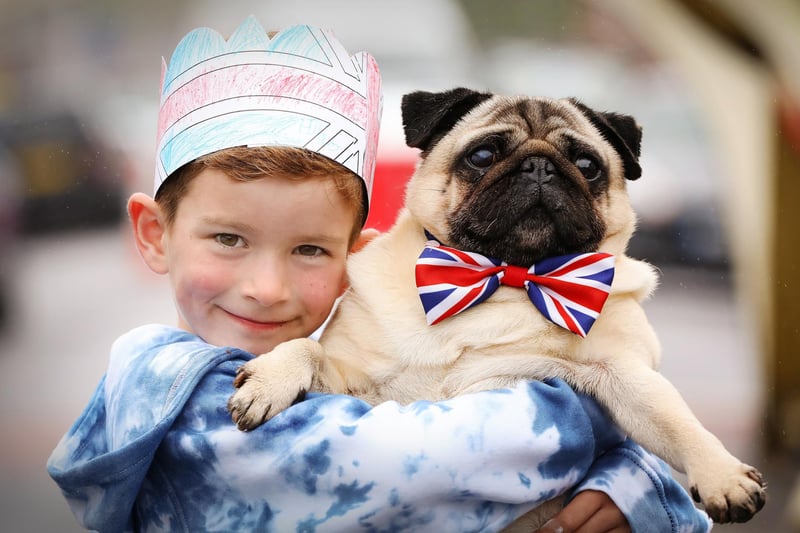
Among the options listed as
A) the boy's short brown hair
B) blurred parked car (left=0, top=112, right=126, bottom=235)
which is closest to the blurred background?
blurred parked car (left=0, top=112, right=126, bottom=235)

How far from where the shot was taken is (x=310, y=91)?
0.77 meters

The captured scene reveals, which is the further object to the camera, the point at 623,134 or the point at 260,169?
the point at 623,134

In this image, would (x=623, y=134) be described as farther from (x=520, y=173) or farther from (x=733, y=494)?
(x=733, y=494)

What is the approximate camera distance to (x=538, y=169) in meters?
0.78

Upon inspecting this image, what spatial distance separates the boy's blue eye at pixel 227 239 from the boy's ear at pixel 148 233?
12 cm

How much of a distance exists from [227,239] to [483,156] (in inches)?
11.1

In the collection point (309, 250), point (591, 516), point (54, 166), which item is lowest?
point (591, 516)

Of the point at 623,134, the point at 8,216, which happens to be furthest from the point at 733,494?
the point at 8,216

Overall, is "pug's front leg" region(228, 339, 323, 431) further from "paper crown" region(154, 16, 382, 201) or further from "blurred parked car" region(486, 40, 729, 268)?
"blurred parked car" region(486, 40, 729, 268)

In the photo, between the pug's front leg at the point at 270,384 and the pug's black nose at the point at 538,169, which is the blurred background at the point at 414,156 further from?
the pug's front leg at the point at 270,384

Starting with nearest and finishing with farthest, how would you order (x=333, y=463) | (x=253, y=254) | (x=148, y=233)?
(x=333, y=463) → (x=253, y=254) → (x=148, y=233)

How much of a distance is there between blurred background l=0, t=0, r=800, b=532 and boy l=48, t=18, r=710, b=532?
0.20ft

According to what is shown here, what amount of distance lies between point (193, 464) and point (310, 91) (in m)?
0.37

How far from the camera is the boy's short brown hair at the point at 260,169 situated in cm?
74
